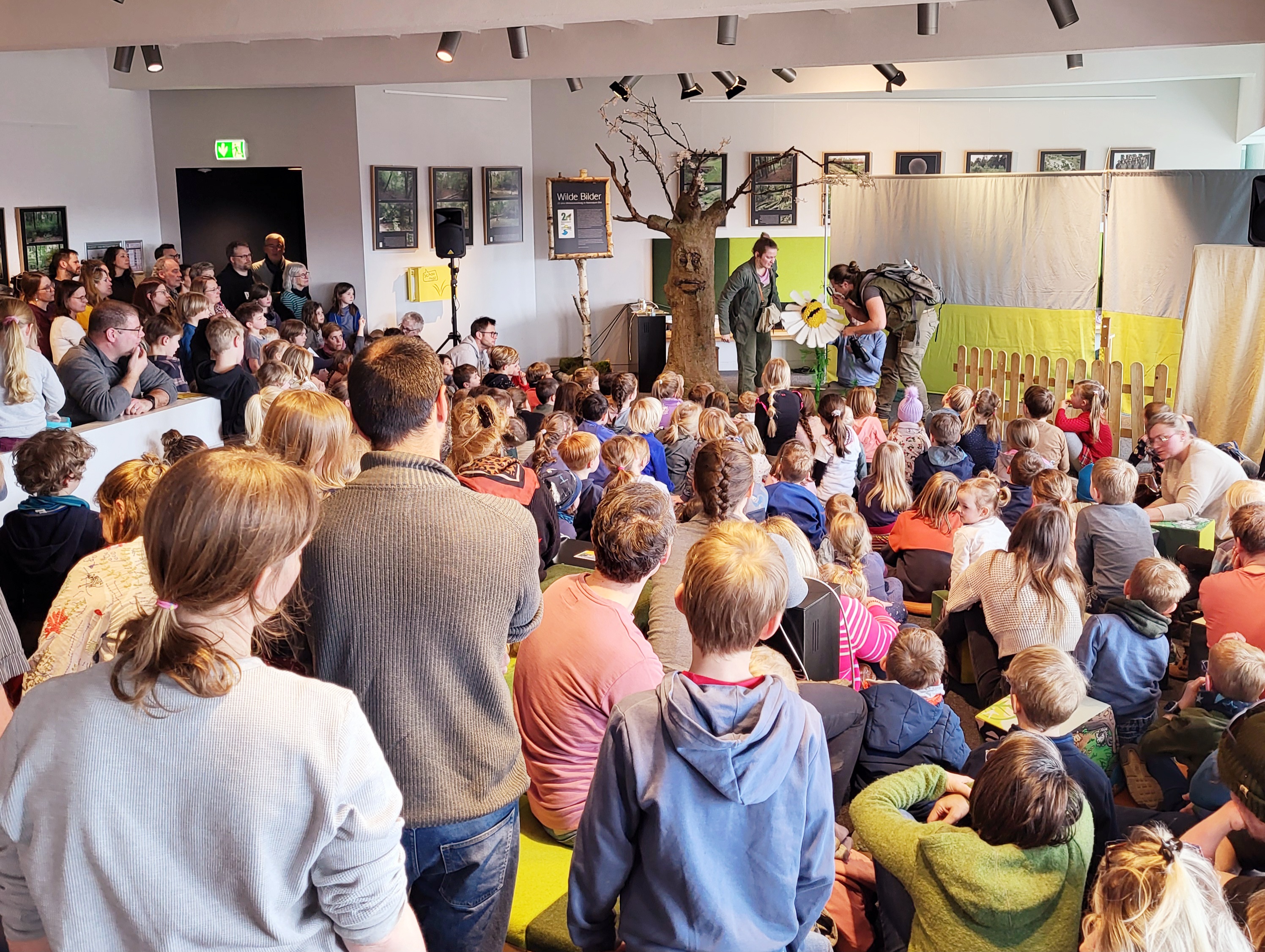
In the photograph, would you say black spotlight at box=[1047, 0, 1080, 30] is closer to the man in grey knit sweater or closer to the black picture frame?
the man in grey knit sweater

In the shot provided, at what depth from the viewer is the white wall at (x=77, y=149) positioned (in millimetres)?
9984

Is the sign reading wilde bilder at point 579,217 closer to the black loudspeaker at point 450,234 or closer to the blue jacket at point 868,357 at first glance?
the black loudspeaker at point 450,234

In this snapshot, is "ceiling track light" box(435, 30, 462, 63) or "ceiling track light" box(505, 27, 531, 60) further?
"ceiling track light" box(435, 30, 462, 63)

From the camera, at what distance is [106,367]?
546cm

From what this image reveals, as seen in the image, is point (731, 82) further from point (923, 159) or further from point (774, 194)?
point (923, 159)

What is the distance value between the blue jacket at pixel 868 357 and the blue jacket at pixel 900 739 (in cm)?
677

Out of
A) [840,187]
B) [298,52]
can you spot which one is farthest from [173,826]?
[840,187]

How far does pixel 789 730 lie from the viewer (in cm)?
188

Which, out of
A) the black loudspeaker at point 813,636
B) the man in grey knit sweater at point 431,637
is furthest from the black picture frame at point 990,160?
the man in grey knit sweater at point 431,637

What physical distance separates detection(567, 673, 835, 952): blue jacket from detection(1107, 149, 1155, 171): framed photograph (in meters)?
13.9

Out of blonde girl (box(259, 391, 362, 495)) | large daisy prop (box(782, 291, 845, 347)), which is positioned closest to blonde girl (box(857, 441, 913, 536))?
blonde girl (box(259, 391, 362, 495))

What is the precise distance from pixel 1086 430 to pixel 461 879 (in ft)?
21.2

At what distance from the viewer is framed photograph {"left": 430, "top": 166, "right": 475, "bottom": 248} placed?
12.3 meters

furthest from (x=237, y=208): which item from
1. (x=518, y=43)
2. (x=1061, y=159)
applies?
(x=1061, y=159)
